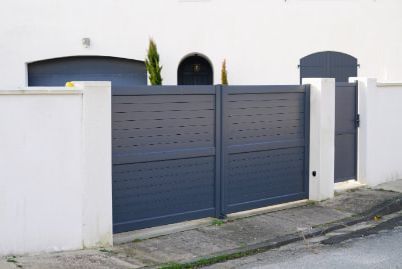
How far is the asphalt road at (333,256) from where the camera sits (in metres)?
7.27

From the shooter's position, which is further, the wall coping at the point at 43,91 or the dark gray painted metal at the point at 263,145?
the dark gray painted metal at the point at 263,145

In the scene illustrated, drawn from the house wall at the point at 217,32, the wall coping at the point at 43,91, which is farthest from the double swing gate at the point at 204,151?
the house wall at the point at 217,32

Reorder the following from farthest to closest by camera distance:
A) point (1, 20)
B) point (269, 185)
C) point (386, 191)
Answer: point (1, 20)
point (386, 191)
point (269, 185)

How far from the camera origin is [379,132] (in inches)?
472

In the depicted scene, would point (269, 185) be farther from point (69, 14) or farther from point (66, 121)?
point (69, 14)

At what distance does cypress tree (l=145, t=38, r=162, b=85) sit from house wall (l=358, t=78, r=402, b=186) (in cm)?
613

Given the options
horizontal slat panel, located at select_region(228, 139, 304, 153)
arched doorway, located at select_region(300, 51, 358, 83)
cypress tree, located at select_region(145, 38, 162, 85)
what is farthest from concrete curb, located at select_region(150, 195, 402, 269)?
cypress tree, located at select_region(145, 38, 162, 85)

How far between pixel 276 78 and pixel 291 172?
750 cm

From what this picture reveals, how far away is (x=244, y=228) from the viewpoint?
28.7 feet

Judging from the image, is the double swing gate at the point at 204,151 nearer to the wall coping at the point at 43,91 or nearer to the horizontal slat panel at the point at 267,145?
the horizontal slat panel at the point at 267,145

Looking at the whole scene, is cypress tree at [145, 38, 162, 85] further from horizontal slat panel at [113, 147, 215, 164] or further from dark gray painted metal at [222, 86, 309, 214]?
horizontal slat panel at [113, 147, 215, 164]

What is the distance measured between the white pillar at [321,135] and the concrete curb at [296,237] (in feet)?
2.88

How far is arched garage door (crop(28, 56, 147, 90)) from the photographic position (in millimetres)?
16844

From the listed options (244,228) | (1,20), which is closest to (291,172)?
(244,228)
